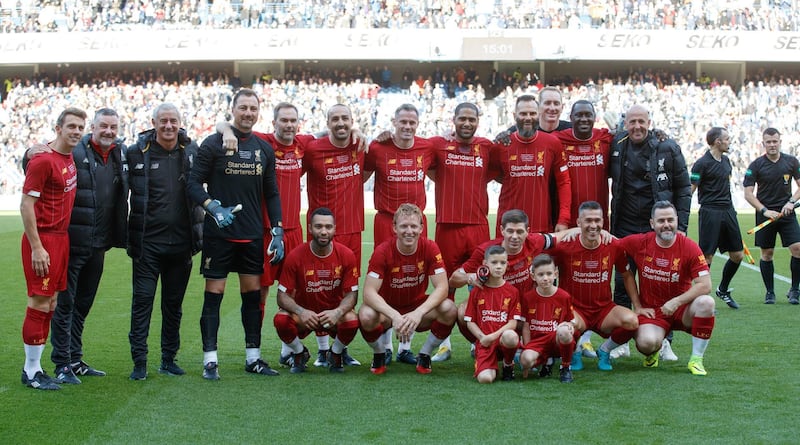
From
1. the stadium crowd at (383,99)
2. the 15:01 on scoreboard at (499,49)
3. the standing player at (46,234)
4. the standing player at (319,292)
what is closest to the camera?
the standing player at (46,234)

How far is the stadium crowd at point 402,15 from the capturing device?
39438 mm

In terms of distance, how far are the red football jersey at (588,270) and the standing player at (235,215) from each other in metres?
2.14

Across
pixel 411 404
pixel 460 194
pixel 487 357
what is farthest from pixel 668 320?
pixel 411 404

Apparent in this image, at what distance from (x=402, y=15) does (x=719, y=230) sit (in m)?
31.1

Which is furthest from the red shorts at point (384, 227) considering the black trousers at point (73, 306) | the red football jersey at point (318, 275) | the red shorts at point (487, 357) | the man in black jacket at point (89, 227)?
the black trousers at point (73, 306)

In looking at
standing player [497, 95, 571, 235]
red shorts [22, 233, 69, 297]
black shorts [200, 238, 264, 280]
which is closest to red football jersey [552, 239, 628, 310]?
standing player [497, 95, 571, 235]

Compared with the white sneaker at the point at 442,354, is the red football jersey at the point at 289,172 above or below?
above

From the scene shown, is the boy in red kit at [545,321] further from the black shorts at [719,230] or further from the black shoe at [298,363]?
the black shorts at [719,230]

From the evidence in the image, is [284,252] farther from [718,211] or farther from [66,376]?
[718,211]

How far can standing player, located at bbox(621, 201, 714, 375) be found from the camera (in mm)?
6914

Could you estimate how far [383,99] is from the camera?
37875mm

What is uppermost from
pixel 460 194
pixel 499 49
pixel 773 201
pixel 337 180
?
pixel 499 49

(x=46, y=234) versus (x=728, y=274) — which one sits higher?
(x=46, y=234)

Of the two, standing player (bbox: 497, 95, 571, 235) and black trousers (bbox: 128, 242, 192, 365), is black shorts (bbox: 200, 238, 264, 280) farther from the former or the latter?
standing player (bbox: 497, 95, 571, 235)
